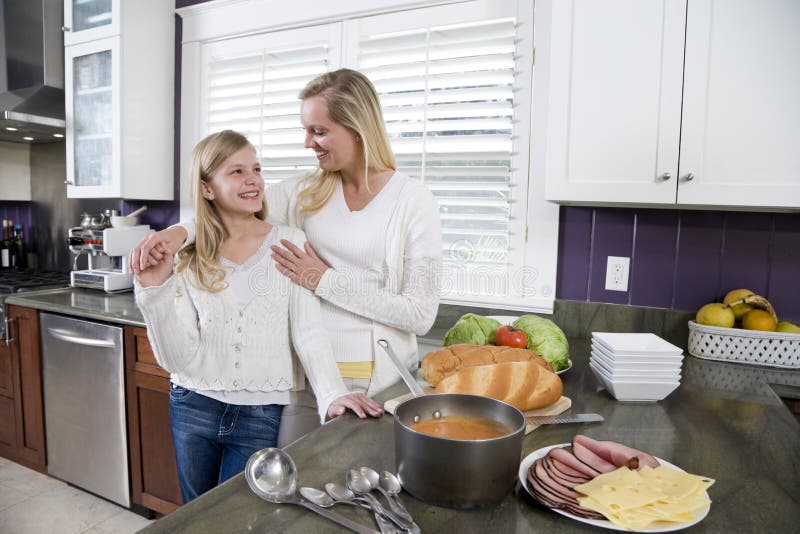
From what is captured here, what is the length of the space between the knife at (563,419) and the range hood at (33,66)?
3087 mm

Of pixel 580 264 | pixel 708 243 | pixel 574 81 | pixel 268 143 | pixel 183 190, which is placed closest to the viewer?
pixel 574 81

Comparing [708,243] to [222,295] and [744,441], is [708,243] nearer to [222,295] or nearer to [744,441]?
[744,441]

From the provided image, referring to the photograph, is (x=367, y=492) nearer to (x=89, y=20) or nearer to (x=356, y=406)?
(x=356, y=406)

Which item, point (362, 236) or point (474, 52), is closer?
point (362, 236)

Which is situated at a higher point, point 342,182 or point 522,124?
point 522,124

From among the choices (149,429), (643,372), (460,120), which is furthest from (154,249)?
(460,120)

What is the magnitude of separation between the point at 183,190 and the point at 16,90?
1.17 meters

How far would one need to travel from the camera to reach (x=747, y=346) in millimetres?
1759

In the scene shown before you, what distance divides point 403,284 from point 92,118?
242 centimetres

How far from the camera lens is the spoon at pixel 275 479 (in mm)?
797

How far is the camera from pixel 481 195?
7.91 feet

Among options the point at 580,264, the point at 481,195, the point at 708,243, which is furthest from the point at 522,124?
the point at 708,243

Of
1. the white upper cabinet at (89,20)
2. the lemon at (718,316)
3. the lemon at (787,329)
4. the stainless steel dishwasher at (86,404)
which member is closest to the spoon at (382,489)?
the lemon at (718,316)

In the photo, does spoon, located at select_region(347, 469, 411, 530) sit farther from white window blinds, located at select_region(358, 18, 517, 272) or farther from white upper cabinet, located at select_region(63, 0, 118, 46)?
white upper cabinet, located at select_region(63, 0, 118, 46)
